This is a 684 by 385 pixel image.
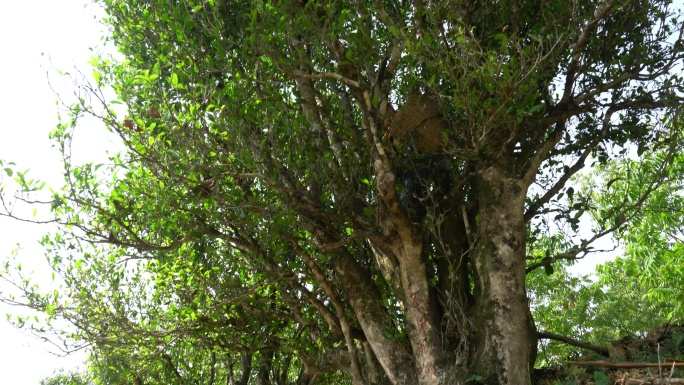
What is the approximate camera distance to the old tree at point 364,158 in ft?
19.6

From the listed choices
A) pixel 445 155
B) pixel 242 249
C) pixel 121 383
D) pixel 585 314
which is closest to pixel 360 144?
pixel 445 155

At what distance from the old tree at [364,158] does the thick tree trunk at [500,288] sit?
2cm

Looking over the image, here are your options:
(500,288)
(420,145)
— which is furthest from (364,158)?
(500,288)

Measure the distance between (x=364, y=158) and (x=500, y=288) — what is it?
222cm

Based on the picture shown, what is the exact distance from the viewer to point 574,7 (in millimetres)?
6035

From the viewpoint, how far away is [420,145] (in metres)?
6.73

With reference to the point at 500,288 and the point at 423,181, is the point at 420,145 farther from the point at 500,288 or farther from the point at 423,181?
the point at 500,288

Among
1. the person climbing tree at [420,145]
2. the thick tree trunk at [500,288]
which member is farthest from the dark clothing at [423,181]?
the thick tree trunk at [500,288]

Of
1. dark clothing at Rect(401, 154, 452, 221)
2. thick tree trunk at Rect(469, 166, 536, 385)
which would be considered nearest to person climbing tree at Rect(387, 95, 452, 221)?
dark clothing at Rect(401, 154, 452, 221)

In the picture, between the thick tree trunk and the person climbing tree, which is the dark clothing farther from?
the thick tree trunk

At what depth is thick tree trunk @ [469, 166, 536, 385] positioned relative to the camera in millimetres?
6023

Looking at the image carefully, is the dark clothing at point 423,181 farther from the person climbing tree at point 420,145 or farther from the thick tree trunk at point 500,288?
the thick tree trunk at point 500,288

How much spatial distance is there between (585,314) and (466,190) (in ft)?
37.5

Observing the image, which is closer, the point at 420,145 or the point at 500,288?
the point at 500,288
